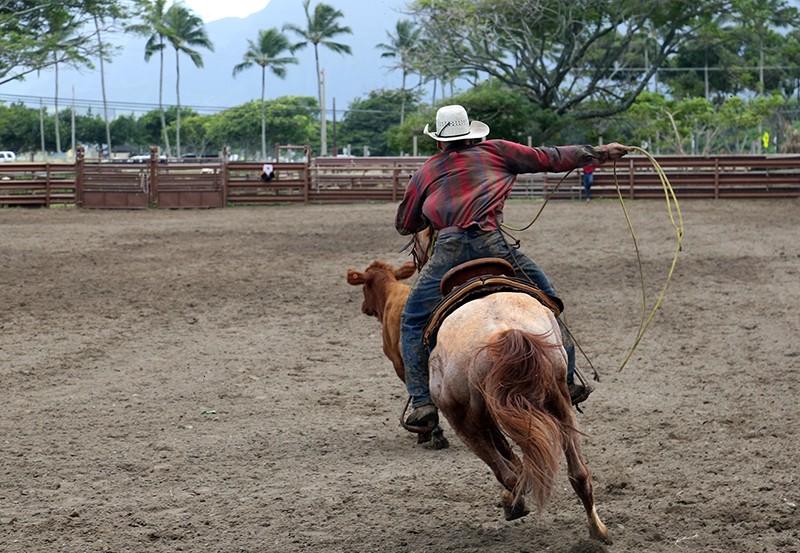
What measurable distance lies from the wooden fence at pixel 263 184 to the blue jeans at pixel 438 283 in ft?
70.8

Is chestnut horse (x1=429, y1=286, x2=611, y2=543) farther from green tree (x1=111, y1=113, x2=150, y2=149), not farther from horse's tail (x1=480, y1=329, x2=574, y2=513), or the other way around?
green tree (x1=111, y1=113, x2=150, y2=149)

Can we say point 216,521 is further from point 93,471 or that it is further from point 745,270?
point 745,270

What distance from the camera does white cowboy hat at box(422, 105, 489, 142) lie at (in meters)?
4.21

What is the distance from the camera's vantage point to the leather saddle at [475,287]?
374 centimetres

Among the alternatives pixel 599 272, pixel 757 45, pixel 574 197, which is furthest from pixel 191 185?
pixel 757 45

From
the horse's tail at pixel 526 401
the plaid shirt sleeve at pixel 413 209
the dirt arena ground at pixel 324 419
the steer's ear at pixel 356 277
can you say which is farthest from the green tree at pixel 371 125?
the horse's tail at pixel 526 401

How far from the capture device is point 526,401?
3168mm

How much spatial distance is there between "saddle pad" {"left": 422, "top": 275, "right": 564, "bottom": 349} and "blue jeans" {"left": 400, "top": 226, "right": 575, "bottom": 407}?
9.9 inches

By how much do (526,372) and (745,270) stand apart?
375 inches

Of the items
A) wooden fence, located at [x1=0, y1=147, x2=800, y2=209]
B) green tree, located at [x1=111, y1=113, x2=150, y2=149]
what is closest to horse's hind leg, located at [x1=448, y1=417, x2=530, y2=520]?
wooden fence, located at [x1=0, y1=147, x2=800, y2=209]

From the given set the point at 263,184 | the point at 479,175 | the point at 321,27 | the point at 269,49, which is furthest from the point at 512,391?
the point at 269,49

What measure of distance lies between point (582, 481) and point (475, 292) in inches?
39.2

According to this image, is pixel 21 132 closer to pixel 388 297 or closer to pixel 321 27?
pixel 321 27

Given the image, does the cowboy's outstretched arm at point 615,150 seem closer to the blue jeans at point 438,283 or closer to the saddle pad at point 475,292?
the blue jeans at point 438,283
